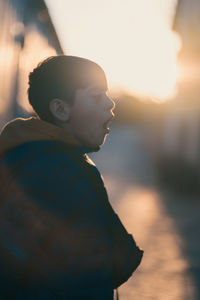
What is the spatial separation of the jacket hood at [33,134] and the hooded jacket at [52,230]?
53mm

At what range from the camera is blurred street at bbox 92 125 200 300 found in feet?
17.1

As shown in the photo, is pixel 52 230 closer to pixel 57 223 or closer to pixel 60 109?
pixel 57 223

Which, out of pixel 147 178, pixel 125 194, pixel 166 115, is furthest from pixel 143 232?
pixel 166 115

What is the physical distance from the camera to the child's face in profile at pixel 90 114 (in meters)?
1.88

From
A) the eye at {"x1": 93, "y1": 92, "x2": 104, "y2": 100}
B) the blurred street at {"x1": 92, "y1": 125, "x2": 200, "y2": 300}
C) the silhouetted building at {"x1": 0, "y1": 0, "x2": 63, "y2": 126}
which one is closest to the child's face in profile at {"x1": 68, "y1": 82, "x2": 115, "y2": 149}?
the eye at {"x1": 93, "y1": 92, "x2": 104, "y2": 100}

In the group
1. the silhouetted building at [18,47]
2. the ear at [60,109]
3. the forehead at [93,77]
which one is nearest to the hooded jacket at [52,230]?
the ear at [60,109]

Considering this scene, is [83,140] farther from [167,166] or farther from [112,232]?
[167,166]

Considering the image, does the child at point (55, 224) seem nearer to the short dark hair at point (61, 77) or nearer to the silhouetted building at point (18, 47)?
the short dark hair at point (61, 77)

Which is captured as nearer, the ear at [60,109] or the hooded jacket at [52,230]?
the hooded jacket at [52,230]

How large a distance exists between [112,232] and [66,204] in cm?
19

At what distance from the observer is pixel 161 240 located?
7582 millimetres

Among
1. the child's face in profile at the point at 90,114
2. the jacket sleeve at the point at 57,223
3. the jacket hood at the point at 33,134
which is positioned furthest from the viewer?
the child's face in profile at the point at 90,114

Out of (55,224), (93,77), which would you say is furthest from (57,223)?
(93,77)

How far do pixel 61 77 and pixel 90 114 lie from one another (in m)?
0.17
